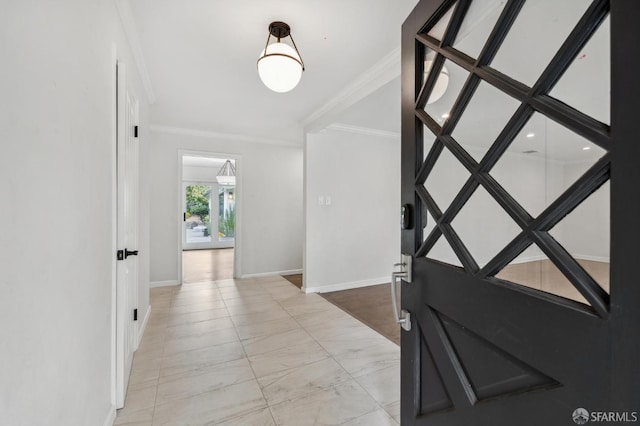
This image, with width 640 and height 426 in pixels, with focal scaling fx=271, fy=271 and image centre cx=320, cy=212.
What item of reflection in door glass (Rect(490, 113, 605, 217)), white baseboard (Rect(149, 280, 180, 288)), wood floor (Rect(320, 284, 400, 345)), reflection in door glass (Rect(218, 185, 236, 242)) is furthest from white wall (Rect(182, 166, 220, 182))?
reflection in door glass (Rect(490, 113, 605, 217))

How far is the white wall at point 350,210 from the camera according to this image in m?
4.07

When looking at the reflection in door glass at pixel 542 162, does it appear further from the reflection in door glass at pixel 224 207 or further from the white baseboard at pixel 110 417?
the reflection in door glass at pixel 224 207

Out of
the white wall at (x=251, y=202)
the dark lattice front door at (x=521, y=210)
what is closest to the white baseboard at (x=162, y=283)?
the white wall at (x=251, y=202)

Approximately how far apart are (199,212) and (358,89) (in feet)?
25.4

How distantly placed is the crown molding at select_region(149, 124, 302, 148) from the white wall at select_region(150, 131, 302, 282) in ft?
0.13

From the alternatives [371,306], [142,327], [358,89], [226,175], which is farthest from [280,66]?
[226,175]

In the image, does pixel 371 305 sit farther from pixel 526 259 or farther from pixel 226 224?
pixel 226 224

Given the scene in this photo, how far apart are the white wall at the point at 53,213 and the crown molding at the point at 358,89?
6.58 ft

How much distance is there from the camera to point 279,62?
191 cm

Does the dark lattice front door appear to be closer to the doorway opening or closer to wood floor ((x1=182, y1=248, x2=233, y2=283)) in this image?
wood floor ((x1=182, y1=248, x2=233, y2=283))

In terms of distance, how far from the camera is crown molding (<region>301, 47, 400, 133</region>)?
93.6 inches

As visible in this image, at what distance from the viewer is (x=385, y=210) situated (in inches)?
181

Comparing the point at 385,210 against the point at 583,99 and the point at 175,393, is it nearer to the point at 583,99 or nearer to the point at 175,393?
the point at 175,393

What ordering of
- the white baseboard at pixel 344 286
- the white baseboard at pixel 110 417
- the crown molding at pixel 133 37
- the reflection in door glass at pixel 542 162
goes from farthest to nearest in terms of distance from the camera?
the white baseboard at pixel 344 286 < the crown molding at pixel 133 37 < the white baseboard at pixel 110 417 < the reflection in door glass at pixel 542 162
